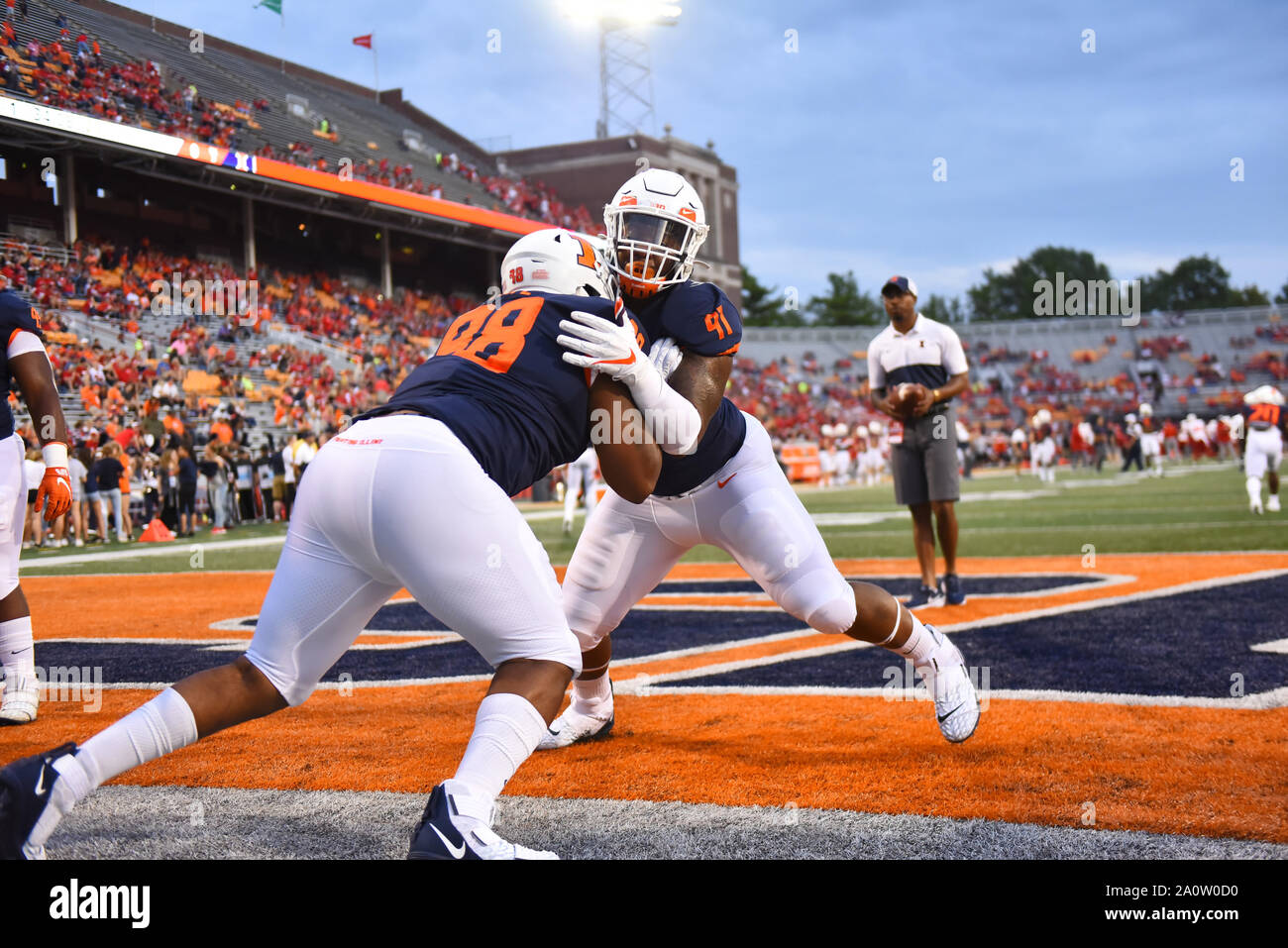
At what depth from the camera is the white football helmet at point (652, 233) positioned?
10.7ft

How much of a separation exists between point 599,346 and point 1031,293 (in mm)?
97650

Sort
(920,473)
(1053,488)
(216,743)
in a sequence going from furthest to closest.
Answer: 1. (1053,488)
2. (920,473)
3. (216,743)

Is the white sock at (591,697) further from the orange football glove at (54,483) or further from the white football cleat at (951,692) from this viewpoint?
the orange football glove at (54,483)

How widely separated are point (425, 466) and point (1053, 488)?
77.5ft

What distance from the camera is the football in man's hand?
6978 millimetres

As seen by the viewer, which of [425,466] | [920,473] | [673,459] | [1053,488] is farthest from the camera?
[1053,488]

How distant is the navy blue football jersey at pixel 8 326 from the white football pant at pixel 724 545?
254cm

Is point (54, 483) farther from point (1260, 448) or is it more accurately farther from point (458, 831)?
point (1260, 448)

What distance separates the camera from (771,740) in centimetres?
376

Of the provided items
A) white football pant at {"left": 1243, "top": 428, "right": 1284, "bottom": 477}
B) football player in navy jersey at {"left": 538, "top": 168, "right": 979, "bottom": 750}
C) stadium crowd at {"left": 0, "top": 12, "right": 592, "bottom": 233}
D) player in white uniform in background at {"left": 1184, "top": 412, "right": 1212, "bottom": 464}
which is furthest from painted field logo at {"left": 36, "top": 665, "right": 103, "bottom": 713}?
player in white uniform in background at {"left": 1184, "top": 412, "right": 1212, "bottom": 464}

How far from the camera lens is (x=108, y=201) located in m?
20.4

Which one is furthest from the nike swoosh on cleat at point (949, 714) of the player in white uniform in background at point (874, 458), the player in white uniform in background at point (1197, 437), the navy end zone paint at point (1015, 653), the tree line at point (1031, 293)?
the tree line at point (1031, 293)
